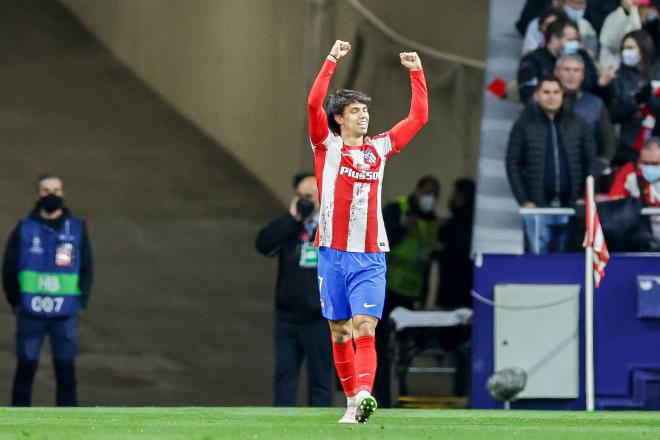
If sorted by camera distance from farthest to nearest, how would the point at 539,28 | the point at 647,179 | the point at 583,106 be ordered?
the point at 539,28
the point at 583,106
the point at 647,179

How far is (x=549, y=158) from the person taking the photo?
14977mm

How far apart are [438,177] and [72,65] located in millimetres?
4500

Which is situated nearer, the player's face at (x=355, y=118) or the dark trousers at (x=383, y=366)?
the player's face at (x=355, y=118)

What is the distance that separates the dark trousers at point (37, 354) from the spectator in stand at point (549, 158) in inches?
152

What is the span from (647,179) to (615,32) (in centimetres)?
183

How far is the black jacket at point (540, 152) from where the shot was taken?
49.0 feet

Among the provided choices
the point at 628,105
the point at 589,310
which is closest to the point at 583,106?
the point at 628,105

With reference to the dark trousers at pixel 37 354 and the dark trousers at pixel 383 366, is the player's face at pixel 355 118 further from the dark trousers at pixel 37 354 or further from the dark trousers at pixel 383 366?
the dark trousers at pixel 383 366

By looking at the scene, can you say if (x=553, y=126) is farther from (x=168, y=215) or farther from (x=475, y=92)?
(x=168, y=215)

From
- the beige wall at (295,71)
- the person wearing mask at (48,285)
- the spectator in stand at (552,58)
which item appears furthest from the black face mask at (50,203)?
the spectator in stand at (552,58)

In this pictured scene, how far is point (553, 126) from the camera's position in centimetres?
1495

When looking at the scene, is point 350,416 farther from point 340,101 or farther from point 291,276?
point 291,276

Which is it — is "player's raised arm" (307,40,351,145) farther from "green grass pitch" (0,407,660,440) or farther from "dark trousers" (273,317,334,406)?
"dark trousers" (273,317,334,406)

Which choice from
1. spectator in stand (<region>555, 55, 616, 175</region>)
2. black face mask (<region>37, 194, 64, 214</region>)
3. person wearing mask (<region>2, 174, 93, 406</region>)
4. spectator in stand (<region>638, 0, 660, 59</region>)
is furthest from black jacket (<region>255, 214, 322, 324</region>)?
spectator in stand (<region>638, 0, 660, 59</region>)
